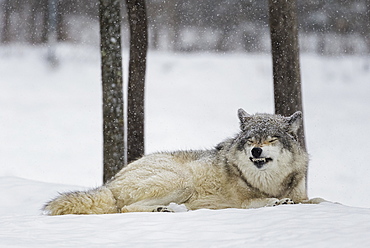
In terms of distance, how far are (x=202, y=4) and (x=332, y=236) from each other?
17.4m

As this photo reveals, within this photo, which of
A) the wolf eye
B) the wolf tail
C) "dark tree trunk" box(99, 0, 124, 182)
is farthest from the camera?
"dark tree trunk" box(99, 0, 124, 182)

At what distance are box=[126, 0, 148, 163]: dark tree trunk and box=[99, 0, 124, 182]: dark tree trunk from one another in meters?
0.33

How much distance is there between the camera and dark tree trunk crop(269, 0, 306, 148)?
7.41m

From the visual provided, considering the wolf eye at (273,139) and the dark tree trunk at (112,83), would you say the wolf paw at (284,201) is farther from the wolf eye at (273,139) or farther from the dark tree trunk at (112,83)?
the dark tree trunk at (112,83)

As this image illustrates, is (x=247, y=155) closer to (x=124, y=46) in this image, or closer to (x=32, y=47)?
(x=124, y=46)

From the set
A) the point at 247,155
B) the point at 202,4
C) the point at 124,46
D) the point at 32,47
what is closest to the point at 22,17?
the point at 32,47

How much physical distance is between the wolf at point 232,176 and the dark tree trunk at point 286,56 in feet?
5.24

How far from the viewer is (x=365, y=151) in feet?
48.4

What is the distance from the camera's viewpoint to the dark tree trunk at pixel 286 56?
7410mm

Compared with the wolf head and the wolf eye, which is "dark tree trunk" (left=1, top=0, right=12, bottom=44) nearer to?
the wolf head

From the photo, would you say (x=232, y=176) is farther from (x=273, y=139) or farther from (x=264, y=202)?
(x=273, y=139)

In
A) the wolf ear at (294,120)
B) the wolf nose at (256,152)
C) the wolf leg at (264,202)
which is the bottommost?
the wolf leg at (264,202)

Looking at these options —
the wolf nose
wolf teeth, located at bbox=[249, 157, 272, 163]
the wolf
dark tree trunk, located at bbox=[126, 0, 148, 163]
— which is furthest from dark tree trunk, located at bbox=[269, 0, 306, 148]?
the wolf nose

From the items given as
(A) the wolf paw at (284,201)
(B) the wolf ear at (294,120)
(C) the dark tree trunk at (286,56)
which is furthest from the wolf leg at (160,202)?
(C) the dark tree trunk at (286,56)
